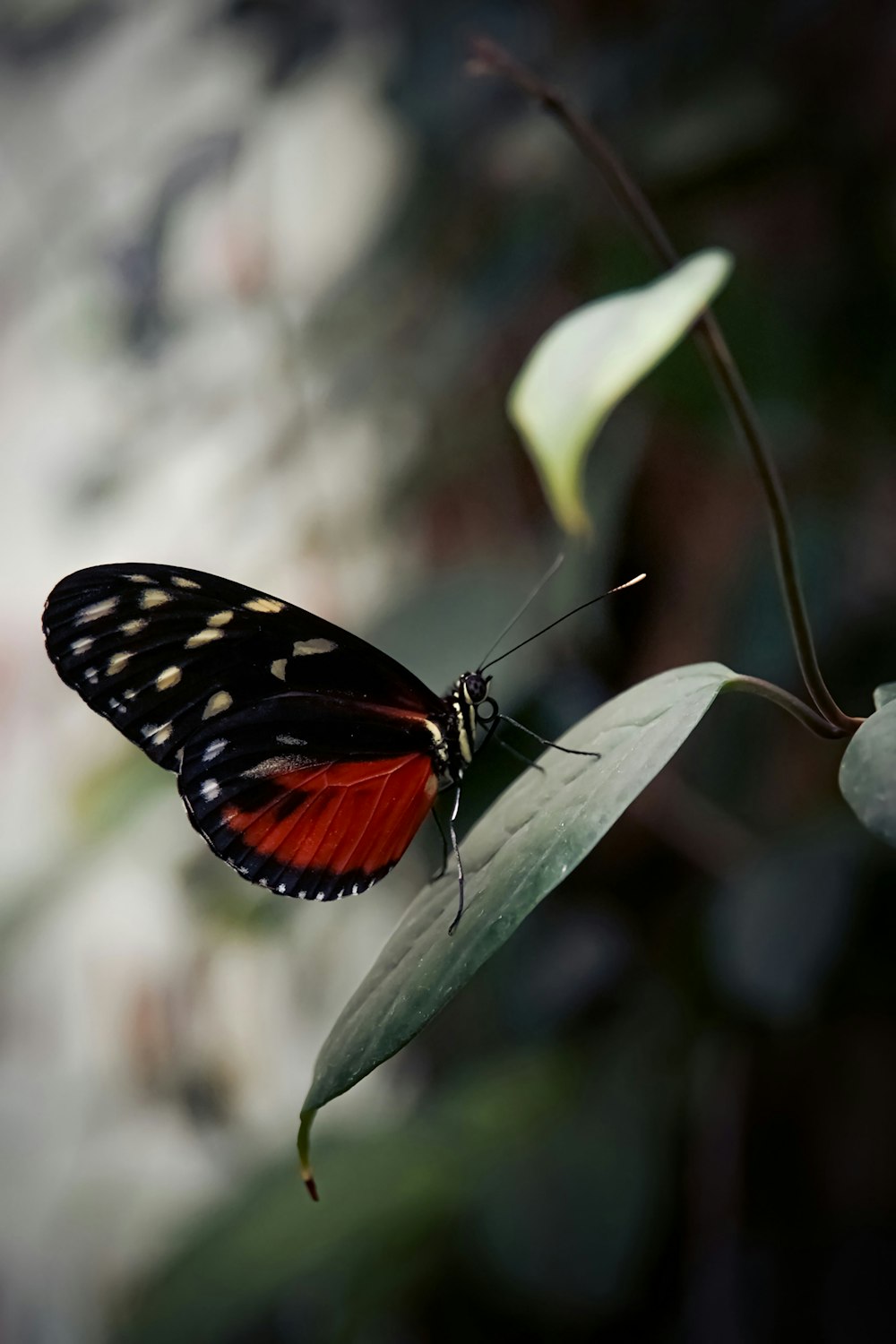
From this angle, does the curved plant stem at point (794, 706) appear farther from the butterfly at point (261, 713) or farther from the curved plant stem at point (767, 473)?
the butterfly at point (261, 713)

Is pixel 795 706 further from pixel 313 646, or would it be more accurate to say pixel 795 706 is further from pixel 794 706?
pixel 313 646

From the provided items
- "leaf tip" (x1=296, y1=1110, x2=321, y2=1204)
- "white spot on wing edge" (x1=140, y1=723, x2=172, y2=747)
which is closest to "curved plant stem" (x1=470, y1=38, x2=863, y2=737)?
"leaf tip" (x1=296, y1=1110, x2=321, y2=1204)

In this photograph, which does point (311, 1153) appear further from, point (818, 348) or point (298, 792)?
point (818, 348)

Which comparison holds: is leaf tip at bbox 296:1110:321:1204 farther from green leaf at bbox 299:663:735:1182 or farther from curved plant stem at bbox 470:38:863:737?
curved plant stem at bbox 470:38:863:737

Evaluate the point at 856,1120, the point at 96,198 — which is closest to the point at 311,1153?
the point at 856,1120

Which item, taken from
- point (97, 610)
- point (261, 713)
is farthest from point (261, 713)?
point (97, 610)

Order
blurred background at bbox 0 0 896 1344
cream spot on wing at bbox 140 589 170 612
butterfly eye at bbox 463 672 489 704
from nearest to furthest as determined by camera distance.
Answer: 1. cream spot on wing at bbox 140 589 170 612
2. butterfly eye at bbox 463 672 489 704
3. blurred background at bbox 0 0 896 1344

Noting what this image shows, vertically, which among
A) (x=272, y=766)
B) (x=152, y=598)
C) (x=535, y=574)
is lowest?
(x=535, y=574)

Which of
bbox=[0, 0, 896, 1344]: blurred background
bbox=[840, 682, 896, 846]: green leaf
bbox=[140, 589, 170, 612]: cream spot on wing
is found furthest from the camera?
bbox=[0, 0, 896, 1344]: blurred background
